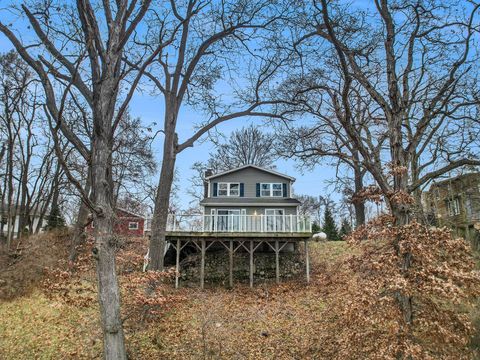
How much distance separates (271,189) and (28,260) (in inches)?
504

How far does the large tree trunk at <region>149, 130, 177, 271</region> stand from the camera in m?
11.6

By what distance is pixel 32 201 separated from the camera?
70.6ft

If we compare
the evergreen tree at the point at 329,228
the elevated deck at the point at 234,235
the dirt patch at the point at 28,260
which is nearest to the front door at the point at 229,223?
the elevated deck at the point at 234,235

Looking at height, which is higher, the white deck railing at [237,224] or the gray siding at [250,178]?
the gray siding at [250,178]

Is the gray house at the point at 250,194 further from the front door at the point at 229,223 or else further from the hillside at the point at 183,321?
the hillside at the point at 183,321

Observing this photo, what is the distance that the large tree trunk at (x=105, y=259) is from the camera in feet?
19.1

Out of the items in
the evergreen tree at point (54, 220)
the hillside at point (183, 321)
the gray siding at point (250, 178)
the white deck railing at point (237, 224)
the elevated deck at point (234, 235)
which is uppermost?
the gray siding at point (250, 178)

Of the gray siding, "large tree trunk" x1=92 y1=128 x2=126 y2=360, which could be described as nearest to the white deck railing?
the gray siding

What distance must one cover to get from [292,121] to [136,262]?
6823 mm

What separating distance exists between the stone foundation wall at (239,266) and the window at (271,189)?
5.11 m

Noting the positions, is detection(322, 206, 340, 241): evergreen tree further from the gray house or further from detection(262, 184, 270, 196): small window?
detection(262, 184, 270, 196): small window

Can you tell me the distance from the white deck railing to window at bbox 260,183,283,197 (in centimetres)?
558

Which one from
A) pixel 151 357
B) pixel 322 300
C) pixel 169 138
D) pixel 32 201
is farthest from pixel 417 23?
pixel 32 201

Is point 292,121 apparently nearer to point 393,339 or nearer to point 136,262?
point 136,262
